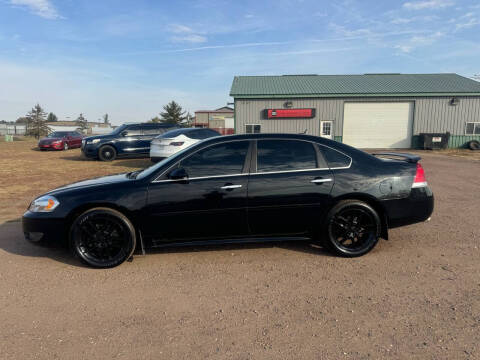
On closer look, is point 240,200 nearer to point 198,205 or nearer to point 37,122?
point 198,205

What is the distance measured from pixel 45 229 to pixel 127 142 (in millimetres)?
10738

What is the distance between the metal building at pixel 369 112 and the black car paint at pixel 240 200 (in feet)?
60.5

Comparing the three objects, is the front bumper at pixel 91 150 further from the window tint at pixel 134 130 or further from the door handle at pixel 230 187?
the door handle at pixel 230 187

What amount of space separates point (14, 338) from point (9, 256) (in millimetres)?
1991

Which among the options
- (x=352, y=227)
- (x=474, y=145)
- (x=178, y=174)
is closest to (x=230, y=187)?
(x=178, y=174)

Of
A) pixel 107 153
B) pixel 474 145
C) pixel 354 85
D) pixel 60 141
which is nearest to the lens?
pixel 107 153

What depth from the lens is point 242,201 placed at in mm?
3648

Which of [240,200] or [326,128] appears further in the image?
[326,128]

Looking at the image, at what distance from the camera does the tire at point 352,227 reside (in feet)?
12.3

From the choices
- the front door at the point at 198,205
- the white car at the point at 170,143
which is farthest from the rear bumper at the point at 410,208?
the white car at the point at 170,143

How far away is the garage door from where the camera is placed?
21.6 m

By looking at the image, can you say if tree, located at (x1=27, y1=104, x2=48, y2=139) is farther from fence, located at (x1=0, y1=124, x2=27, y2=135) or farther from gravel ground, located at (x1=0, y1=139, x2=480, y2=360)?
gravel ground, located at (x1=0, y1=139, x2=480, y2=360)

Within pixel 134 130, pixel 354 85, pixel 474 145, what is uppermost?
pixel 354 85

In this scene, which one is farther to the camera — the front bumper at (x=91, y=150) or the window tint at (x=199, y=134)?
the front bumper at (x=91, y=150)
